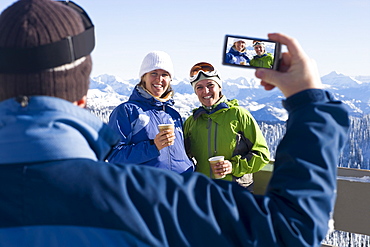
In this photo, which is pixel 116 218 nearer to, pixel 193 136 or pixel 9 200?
pixel 9 200

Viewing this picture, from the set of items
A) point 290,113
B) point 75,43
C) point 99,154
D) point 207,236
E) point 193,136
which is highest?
point 75,43

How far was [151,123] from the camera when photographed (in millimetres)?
4039

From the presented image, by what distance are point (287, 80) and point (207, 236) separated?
1.62ft

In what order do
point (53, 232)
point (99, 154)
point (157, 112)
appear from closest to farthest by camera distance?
point (53, 232) → point (99, 154) → point (157, 112)

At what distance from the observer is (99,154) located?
3.83ft

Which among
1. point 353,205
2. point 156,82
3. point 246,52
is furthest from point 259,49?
point 353,205

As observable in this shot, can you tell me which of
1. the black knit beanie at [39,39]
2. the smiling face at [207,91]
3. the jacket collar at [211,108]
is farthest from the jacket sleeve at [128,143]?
the black knit beanie at [39,39]

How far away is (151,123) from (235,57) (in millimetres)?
2107

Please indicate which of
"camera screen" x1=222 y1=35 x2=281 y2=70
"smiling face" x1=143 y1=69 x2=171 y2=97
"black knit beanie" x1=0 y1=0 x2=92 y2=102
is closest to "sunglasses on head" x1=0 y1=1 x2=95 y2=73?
"black knit beanie" x1=0 y1=0 x2=92 y2=102

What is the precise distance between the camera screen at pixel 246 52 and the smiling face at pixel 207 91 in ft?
7.78

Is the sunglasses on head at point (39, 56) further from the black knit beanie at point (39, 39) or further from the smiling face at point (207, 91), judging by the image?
the smiling face at point (207, 91)

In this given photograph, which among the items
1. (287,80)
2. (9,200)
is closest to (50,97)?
(9,200)

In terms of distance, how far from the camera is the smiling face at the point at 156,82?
4312 mm

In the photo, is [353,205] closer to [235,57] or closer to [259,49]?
[235,57]
